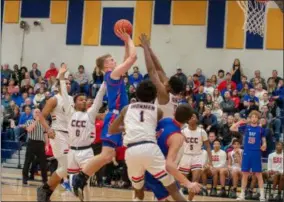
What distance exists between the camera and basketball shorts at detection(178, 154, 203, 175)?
11.0m

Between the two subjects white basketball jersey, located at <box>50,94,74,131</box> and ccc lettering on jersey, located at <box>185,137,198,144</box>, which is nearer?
white basketball jersey, located at <box>50,94,74,131</box>

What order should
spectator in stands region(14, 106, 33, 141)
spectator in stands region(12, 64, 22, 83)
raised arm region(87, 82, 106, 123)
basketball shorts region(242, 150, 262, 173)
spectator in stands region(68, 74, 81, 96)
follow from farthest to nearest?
spectator in stands region(12, 64, 22, 83), spectator in stands region(68, 74, 81, 96), spectator in stands region(14, 106, 33, 141), basketball shorts region(242, 150, 262, 173), raised arm region(87, 82, 106, 123)

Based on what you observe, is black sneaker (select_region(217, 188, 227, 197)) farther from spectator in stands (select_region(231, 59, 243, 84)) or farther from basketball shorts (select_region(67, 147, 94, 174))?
basketball shorts (select_region(67, 147, 94, 174))

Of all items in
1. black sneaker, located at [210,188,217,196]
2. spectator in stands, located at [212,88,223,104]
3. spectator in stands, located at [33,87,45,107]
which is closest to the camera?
black sneaker, located at [210,188,217,196]

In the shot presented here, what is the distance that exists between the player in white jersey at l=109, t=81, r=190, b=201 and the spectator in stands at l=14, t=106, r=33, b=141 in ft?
36.0

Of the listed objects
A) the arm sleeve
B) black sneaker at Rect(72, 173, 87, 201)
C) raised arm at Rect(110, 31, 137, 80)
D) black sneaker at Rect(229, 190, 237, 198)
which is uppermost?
raised arm at Rect(110, 31, 137, 80)

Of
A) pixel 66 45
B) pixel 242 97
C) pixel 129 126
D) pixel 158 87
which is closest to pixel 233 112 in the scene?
pixel 242 97

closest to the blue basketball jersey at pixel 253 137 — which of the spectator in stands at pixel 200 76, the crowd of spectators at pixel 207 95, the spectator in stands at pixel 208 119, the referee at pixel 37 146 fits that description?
the crowd of spectators at pixel 207 95

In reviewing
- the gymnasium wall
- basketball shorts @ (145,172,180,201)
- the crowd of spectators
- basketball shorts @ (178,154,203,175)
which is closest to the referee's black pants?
the crowd of spectators

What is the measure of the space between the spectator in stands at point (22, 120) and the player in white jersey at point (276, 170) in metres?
6.87

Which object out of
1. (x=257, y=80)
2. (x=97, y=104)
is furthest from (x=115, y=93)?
(x=257, y=80)

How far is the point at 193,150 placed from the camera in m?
11.1

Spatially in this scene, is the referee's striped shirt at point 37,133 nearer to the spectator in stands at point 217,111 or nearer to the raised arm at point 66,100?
the raised arm at point 66,100

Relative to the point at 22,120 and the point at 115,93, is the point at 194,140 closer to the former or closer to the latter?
the point at 115,93
